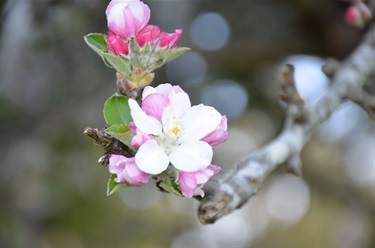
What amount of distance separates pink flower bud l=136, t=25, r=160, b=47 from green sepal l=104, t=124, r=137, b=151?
5.4 inches

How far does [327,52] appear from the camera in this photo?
3.15 meters

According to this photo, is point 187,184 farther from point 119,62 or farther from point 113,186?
point 119,62

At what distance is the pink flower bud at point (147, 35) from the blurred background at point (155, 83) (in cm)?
146

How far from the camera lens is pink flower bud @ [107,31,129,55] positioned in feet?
2.28

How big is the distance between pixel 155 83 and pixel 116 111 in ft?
8.55

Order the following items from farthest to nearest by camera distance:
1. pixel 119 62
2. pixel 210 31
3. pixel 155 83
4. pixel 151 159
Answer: pixel 210 31 < pixel 155 83 < pixel 119 62 < pixel 151 159

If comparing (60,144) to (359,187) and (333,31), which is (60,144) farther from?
(359,187)

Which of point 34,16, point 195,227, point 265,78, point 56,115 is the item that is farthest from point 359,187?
point 34,16

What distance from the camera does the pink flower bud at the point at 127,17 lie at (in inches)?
26.4

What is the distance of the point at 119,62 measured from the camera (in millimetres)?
703

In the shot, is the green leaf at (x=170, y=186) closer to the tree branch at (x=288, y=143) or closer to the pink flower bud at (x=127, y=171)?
the pink flower bud at (x=127, y=171)

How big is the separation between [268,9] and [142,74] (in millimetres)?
2884

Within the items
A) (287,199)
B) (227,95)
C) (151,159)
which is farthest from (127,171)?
(287,199)

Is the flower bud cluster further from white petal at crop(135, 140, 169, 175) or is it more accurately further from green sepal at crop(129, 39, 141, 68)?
white petal at crop(135, 140, 169, 175)
